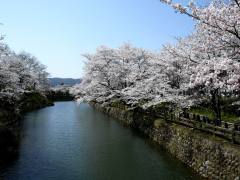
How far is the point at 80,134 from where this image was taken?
96.2 ft

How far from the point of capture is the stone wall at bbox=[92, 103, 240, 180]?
1404cm

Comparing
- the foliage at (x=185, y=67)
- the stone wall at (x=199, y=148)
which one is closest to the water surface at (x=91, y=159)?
the stone wall at (x=199, y=148)

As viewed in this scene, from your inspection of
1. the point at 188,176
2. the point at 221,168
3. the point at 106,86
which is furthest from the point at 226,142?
the point at 106,86

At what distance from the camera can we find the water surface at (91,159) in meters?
16.7

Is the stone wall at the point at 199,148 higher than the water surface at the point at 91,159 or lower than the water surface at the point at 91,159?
higher

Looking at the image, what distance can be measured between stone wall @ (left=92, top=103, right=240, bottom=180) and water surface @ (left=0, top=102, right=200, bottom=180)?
682mm

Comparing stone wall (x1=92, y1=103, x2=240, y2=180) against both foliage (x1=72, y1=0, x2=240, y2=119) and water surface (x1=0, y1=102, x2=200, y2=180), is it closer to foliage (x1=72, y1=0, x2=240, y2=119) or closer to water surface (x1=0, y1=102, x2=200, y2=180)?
water surface (x1=0, y1=102, x2=200, y2=180)

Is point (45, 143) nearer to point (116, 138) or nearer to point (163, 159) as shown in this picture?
point (116, 138)

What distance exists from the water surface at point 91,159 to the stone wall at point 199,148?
0.68 metres

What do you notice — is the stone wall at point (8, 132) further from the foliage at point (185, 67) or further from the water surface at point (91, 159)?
the foliage at point (185, 67)

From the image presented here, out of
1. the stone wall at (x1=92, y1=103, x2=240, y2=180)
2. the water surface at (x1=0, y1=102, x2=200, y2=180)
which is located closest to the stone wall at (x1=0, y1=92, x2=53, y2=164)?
the water surface at (x1=0, y1=102, x2=200, y2=180)

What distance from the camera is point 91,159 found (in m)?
19.8

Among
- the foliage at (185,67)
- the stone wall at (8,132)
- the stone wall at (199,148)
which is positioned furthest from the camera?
the stone wall at (8,132)

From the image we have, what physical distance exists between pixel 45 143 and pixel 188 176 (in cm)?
1274
